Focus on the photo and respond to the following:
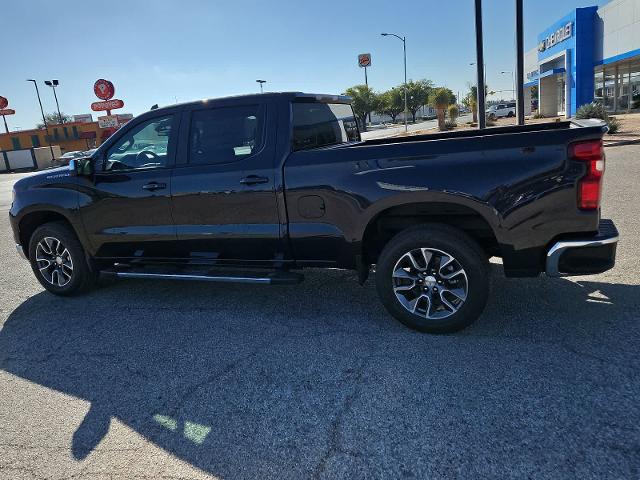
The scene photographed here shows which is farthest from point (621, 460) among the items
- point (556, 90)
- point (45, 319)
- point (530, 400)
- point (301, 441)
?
point (556, 90)

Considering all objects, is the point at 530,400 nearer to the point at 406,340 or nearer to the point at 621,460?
the point at 621,460

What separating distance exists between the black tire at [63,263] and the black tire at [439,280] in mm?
3362

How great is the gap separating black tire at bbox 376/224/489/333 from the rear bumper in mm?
476

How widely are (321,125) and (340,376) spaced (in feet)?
8.27

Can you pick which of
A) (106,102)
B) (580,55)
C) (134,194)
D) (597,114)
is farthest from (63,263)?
(106,102)

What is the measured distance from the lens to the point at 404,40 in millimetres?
46500

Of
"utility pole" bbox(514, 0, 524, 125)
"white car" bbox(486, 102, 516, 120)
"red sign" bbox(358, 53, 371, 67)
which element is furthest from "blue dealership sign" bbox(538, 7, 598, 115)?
"red sign" bbox(358, 53, 371, 67)

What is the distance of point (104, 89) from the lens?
47.5 m

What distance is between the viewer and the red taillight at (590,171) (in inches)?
129

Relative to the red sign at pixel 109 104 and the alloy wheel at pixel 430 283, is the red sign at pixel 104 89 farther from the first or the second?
the alloy wheel at pixel 430 283

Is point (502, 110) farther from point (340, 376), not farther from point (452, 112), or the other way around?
point (340, 376)

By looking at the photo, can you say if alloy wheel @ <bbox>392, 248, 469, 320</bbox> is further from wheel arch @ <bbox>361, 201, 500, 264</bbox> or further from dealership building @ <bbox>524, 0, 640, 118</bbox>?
dealership building @ <bbox>524, 0, 640, 118</bbox>

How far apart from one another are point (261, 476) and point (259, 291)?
2867 millimetres

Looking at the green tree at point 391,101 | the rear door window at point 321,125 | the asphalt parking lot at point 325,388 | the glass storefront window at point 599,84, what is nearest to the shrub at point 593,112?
the asphalt parking lot at point 325,388
